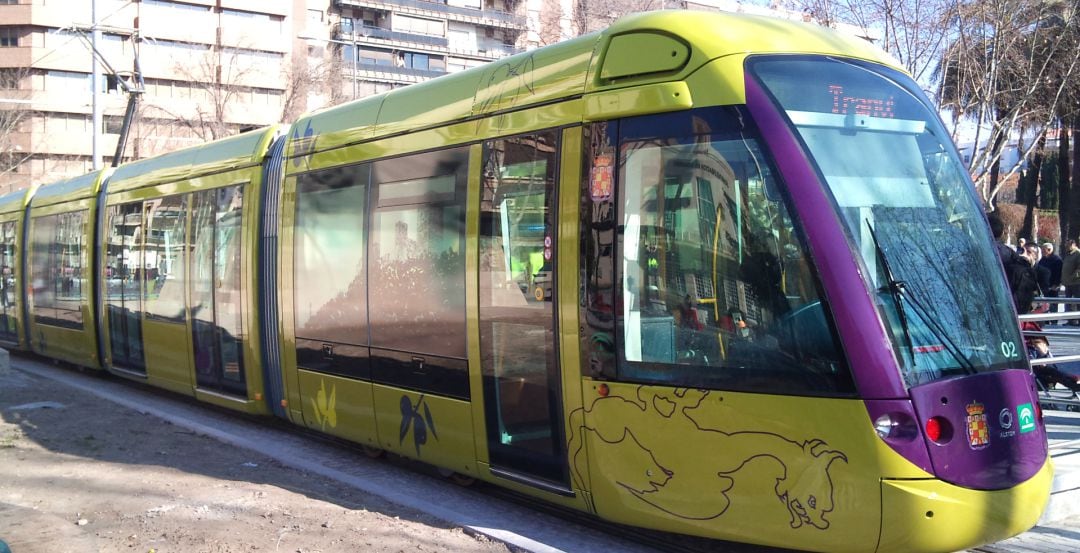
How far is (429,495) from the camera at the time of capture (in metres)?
7.68

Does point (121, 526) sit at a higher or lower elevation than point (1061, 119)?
lower

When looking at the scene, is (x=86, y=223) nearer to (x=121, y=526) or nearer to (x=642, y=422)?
(x=121, y=526)

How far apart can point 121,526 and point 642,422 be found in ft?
11.4

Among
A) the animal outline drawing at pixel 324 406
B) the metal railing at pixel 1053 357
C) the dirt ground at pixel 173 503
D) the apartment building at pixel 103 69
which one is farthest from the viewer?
the apartment building at pixel 103 69

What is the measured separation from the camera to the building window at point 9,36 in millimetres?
59625

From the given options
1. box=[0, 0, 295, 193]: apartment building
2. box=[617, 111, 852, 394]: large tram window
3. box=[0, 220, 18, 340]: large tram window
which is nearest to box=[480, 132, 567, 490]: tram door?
box=[617, 111, 852, 394]: large tram window

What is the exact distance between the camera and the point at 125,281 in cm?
1339

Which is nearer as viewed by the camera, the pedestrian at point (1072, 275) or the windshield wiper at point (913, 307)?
the windshield wiper at point (913, 307)

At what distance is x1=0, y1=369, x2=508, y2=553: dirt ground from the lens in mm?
5961

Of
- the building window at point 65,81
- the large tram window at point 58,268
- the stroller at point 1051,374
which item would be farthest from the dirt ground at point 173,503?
the building window at point 65,81

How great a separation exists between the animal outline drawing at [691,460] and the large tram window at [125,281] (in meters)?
8.84

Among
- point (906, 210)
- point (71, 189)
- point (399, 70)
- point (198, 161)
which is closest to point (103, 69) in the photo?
point (399, 70)

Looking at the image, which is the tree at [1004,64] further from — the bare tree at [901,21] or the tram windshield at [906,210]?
the tram windshield at [906,210]

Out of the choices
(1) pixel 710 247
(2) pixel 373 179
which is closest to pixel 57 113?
(2) pixel 373 179
